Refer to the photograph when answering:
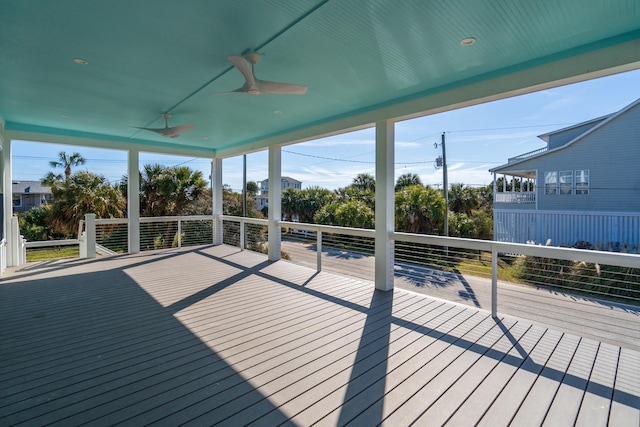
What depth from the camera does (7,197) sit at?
534 centimetres

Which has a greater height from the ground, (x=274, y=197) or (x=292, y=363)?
(x=274, y=197)

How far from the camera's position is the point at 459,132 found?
14.8 m

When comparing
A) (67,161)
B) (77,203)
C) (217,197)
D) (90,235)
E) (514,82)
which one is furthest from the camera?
(67,161)

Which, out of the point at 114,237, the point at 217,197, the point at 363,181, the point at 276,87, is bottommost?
the point at 114,237

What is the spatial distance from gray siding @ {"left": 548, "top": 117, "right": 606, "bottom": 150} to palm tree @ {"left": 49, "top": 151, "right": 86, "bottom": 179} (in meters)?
19.4

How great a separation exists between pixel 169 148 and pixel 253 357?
20.6ft

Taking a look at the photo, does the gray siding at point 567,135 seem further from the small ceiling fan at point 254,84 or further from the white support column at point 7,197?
the white support column at point 7,197

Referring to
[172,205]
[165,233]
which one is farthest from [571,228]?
[172,205]

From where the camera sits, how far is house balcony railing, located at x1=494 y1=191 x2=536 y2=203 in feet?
25.2

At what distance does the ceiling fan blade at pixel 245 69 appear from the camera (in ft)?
8.64

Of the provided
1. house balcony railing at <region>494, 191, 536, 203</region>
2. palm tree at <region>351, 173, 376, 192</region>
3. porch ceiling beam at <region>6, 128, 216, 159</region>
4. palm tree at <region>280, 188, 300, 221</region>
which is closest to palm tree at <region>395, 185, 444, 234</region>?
house balcony railing at <region>494, 191, 536, 203</region>

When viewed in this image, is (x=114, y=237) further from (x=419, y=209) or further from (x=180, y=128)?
(x=419, y=209)

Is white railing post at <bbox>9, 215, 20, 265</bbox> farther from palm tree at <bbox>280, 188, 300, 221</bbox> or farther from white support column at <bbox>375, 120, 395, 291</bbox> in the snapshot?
palm tree at <bbox>280, 188, 300, 221</bbox>

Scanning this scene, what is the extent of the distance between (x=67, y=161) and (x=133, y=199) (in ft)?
40.7
